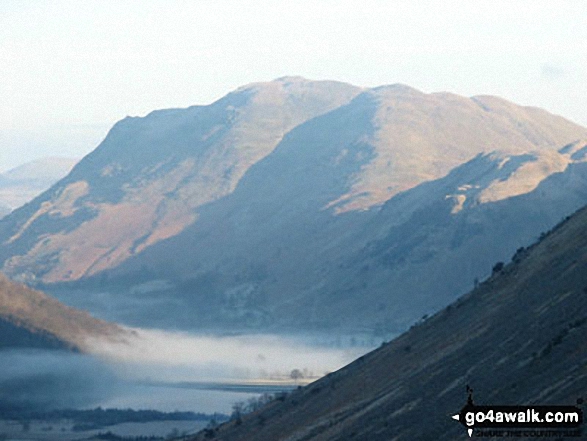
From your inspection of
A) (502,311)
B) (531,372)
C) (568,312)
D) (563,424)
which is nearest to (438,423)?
(531,372)

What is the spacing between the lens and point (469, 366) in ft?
397

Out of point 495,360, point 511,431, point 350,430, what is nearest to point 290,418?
point 350,430

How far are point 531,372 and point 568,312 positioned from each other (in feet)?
59.9

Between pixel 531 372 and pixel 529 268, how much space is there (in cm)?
4809

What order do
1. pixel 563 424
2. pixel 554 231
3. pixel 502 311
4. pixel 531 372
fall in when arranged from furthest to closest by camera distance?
pixel 554 231 < pixel 502 311 < pixel 531 372 < pixel 563 424

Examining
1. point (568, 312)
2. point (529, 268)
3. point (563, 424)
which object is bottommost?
point (563, 424)

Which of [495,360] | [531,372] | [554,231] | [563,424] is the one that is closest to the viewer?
[563,424]

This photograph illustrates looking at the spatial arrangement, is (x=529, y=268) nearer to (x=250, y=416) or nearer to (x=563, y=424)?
(x=250, y=416)

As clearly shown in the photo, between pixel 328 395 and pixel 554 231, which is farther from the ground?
pixel 554 231

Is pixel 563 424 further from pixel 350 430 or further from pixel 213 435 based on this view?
pixel 213 435

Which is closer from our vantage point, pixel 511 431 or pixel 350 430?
pixel 511 431

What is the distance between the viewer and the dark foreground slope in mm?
100500

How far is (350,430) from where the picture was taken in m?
125

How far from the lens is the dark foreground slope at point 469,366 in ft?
330
